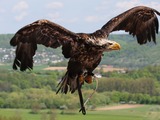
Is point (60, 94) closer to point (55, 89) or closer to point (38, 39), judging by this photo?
point (55, 89)

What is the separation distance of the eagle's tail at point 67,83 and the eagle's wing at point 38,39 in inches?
13.1

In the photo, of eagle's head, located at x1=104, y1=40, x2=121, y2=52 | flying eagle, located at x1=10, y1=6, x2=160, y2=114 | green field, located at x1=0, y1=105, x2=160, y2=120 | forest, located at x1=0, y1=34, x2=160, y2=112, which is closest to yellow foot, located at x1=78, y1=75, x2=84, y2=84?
flying eagle, located at x1=10, y1=6, x2=160, y2=114

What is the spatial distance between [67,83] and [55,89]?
82.9 metres

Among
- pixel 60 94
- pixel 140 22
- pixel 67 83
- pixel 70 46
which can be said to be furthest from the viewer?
pixel 60 94

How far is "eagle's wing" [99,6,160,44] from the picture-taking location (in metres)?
9.26

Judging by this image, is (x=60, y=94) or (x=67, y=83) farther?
(x=60, y=94)

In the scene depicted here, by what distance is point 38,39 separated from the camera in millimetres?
8172

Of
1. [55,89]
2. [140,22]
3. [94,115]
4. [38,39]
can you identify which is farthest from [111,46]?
[55,89]

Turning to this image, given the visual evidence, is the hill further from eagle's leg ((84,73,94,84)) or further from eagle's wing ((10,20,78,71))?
eagle's leg ((84,73,94,84))

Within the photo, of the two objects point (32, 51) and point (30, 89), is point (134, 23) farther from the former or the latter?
point (30, 89)

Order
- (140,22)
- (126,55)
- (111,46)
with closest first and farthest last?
(111,46)
(140,22)
(126,55)

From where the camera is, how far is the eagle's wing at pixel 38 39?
7750 millimetres

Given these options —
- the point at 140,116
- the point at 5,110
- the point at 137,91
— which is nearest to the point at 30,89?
the point at 5,110

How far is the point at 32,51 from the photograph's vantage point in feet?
27.3
